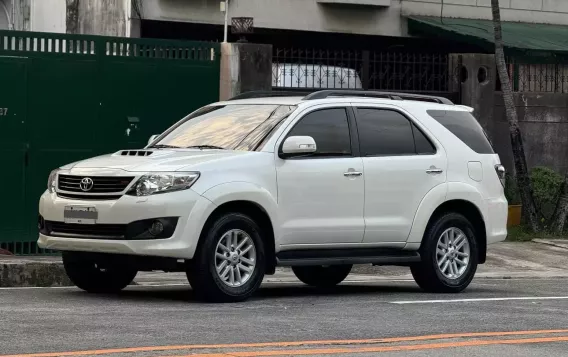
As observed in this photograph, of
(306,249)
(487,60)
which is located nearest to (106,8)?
(487,60)

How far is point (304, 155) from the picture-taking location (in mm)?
12289

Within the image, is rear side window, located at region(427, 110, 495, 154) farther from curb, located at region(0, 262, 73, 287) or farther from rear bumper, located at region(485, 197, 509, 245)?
curb, located at region(0, 262, 73, 287)

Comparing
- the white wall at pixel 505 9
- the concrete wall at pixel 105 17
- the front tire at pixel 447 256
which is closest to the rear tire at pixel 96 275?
the front tire at pixel 447 256

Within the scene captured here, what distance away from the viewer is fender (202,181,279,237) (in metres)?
11.5

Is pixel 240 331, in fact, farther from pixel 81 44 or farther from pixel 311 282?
pixel 81 44

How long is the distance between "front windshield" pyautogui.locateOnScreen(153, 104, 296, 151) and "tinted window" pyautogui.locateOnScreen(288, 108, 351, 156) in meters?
0.20

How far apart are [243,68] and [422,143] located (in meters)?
4.81

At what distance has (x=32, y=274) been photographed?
45.8 feet

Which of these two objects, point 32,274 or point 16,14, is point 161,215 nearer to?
point 32,274

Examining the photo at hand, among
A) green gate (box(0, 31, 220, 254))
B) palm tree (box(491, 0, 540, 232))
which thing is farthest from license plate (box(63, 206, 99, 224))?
palm tree (box(491, 0, 540, 232))

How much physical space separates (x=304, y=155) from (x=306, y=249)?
0.85 metres

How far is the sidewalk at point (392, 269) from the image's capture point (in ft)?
45.7

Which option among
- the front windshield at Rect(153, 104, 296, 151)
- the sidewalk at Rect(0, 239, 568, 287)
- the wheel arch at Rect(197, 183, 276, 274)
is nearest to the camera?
the wheel arch at Rect(197, 183, 276, 274)

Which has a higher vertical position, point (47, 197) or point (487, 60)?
point (487, 60)
